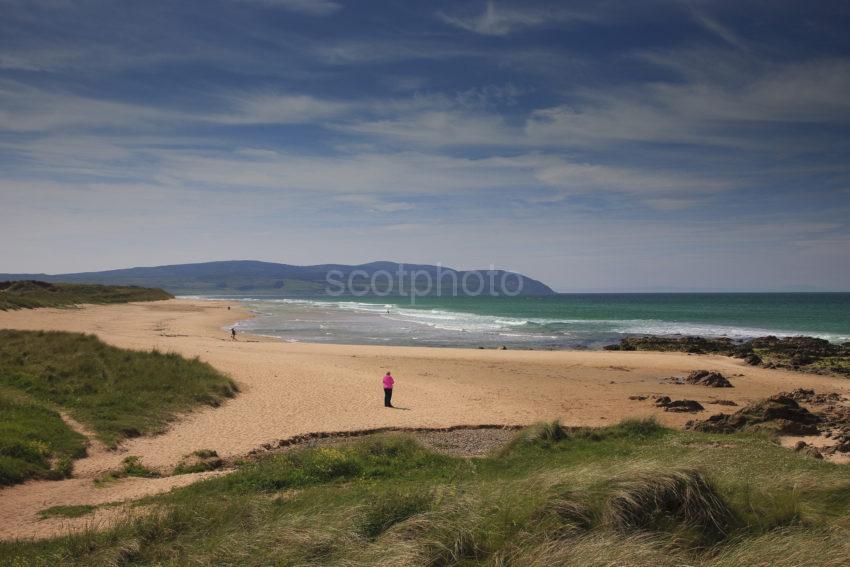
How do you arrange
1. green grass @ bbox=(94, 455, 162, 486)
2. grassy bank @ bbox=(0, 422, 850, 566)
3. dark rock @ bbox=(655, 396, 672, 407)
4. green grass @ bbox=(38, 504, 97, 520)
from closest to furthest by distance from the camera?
grassy bank @ bbox=(0, 422, 850, 566) < green grass @ bbox=(38, 504, 97, 520) < green grass @ bbox=(94, 455, 162, 486) < dark rock @ bbox=(655, 396, 672, 407)

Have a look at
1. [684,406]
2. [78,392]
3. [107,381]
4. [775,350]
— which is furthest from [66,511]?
[775,350]

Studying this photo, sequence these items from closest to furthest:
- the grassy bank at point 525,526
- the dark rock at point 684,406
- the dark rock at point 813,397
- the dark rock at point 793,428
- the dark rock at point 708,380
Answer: the grassy bank at point 525,526 → the dark rock at point 793,428 → the dark rock at point 684,406 → the dark rock at point 813,397 → the dark rock at point 708,380

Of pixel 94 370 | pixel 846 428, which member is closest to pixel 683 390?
pixel 846 428

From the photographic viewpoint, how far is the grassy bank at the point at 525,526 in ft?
17.2

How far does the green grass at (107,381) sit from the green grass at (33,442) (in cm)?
85

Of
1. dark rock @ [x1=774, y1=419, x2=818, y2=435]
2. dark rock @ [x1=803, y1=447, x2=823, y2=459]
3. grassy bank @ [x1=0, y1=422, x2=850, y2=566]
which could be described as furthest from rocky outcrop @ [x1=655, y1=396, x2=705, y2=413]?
grassy bank @ [x1=0, y1=422, x2=850, y2=566]

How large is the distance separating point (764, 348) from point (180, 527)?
4282 cm

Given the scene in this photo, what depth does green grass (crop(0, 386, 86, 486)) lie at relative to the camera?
10828 mm

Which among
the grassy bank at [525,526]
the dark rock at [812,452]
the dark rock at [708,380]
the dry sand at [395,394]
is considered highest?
the grassy bank at [525,526]

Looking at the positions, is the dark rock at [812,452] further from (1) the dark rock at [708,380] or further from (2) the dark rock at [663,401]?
(1) the dark rock at [708,380]

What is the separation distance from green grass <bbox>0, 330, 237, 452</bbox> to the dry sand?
2.42 ft

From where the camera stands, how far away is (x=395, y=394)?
2220 centimetres

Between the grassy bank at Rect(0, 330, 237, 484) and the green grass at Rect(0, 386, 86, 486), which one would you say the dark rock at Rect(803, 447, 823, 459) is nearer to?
the green grass at Rect(0, 386, 86, 486)

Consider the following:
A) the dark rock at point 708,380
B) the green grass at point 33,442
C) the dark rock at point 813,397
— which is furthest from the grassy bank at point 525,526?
the dark rock at point 708,380
